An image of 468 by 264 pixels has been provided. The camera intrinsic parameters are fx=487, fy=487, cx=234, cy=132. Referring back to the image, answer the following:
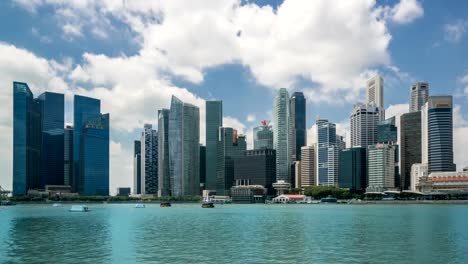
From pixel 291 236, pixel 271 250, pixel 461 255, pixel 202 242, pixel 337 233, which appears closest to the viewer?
pixel 461 255

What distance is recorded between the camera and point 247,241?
80312 millimetres

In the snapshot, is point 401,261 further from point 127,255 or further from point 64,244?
point 64,244

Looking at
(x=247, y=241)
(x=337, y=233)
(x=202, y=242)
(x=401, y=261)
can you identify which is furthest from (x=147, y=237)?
(x=401, y=261)

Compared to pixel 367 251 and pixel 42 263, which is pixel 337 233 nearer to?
pixel 367 251

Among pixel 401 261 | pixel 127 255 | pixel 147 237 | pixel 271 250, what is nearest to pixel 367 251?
pixel 401 261

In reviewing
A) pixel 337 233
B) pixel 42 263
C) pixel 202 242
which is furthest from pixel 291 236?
pixel 42 263

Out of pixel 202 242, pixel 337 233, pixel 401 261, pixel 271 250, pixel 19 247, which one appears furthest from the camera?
pixel 337 233

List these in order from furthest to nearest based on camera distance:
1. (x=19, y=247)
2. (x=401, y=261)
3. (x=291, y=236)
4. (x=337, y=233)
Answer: (x=337, y=233) < (x=291, y=236) < (x=19, y=247) < (x=401, y=261)

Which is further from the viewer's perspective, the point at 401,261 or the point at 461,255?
the point at 461,255

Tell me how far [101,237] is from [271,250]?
35.3m

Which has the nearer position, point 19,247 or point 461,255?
point 461,255

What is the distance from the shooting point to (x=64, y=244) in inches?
3031

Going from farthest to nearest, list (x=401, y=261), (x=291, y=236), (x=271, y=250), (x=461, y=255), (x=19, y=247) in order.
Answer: (x=291, y=236)
(x=19, y=247)
(x=271, y=250)
(x=461, y=255)
(x=401, y=261)

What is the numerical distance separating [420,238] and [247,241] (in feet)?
96.8
